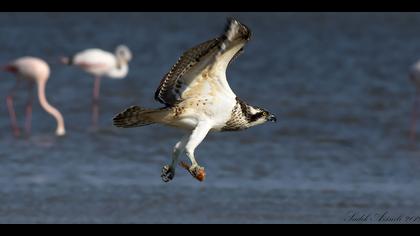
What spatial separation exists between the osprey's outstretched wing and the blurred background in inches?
115

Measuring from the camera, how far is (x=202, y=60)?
240 inches

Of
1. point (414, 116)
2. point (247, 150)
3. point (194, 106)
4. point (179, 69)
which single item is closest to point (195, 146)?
point (194, 106)

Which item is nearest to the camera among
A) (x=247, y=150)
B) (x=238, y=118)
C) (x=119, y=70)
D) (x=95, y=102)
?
(x=238, y=118)

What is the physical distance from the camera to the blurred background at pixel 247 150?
9.56 meters

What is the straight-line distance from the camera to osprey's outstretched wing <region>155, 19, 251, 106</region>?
5.82 meters

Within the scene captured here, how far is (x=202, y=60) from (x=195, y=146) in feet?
1.73

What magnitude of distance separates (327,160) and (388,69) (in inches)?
297

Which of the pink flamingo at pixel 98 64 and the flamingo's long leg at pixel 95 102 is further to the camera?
the pink flamingo at pixel 98 64

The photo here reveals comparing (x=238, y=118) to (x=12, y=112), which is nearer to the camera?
(x=238, y=118)

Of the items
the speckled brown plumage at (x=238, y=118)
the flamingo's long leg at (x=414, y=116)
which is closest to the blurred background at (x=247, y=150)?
the flamingo's long leg at (x=414, y=116)

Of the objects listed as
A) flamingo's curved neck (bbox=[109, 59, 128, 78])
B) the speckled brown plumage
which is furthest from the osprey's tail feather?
flamingo's curved neck (bbox=[109, 59, 128, 78])

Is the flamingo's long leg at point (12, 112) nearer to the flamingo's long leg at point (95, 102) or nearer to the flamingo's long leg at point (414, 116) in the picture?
the flamingo's long leg at point (95, 102)

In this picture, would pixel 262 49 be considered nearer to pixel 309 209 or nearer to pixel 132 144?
pixel 132 144

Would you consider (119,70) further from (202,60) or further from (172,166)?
(202,60)
